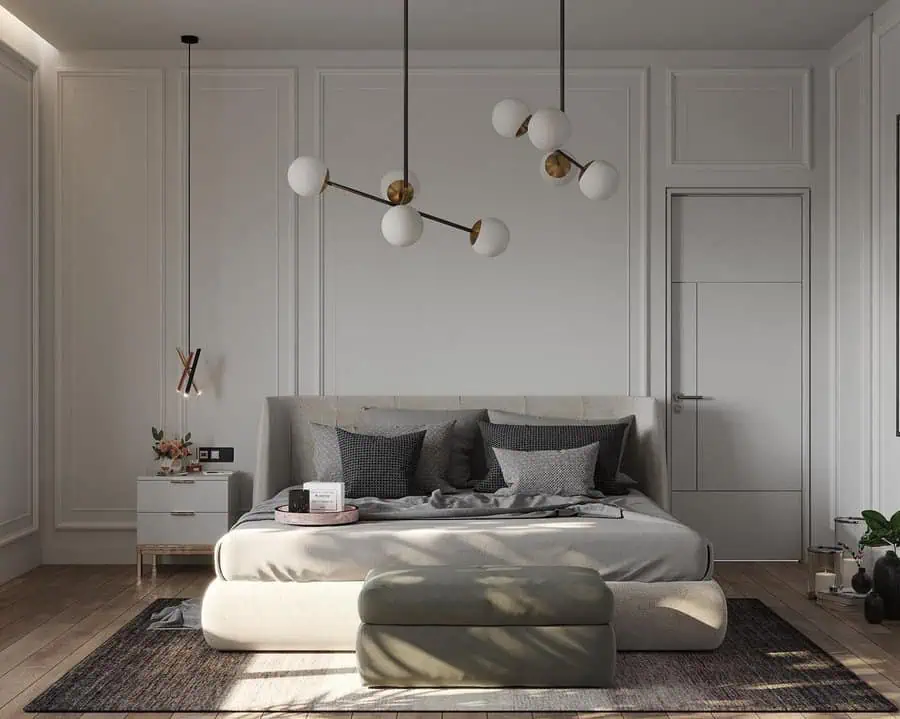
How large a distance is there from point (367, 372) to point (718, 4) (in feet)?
8.57

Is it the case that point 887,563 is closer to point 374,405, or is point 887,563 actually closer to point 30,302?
point 374,405

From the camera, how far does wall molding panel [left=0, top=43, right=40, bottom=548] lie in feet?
18.1

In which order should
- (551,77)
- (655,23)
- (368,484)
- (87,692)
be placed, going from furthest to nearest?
(551,77) < (655,23) < (368,484) < (87,692)

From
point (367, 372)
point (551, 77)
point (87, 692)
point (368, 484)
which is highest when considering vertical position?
point (551, 77)

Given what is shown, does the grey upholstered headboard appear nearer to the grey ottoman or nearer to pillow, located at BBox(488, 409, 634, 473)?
pillow, located at BBox(488, 409, 634, 473)

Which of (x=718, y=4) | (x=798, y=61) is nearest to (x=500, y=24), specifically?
(x=718, y=4)

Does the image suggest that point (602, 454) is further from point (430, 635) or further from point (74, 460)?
point (74, 460)

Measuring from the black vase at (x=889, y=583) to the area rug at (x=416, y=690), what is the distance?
59cm

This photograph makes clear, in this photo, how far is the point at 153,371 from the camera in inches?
227

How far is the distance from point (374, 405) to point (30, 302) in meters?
1.94

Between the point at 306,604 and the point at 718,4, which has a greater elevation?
the point at 718,4

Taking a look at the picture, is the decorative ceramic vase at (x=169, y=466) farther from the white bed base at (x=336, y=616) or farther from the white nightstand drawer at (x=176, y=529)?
the white bed base at (x=336, y=616)

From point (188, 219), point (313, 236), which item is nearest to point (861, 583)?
point (313, 236)

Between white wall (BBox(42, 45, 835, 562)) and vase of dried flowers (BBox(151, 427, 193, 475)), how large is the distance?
6.2 inches
